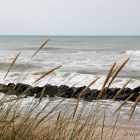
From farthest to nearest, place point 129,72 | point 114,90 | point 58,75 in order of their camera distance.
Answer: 1. point 129,72
2. point 58,75
3. point 114,90

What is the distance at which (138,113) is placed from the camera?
939 centimetres

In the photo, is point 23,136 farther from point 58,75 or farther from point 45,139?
point 58,75

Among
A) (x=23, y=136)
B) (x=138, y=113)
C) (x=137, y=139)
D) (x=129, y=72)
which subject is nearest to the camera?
(x=23, y=136)

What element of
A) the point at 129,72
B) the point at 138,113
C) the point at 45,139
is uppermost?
the point at 45,139

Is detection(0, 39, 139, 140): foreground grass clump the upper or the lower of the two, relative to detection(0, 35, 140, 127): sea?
upper

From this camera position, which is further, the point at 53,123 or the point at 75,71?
the point at 75,71

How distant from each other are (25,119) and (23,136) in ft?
0.50

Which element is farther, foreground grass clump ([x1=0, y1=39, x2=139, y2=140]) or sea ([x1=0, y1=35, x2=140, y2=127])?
sea ([x1=0, y1=35, x2=140, y2=127])

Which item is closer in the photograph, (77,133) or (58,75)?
(77,133)

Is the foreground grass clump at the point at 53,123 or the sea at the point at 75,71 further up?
the foreground grass clump at the point at 53,123

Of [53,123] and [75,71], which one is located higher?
[53,123]

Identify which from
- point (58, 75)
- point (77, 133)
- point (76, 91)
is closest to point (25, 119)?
point (77, 133)

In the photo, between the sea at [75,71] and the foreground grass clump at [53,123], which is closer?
the foreground grass clump at [53,123]

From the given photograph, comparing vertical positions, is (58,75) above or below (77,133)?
below
